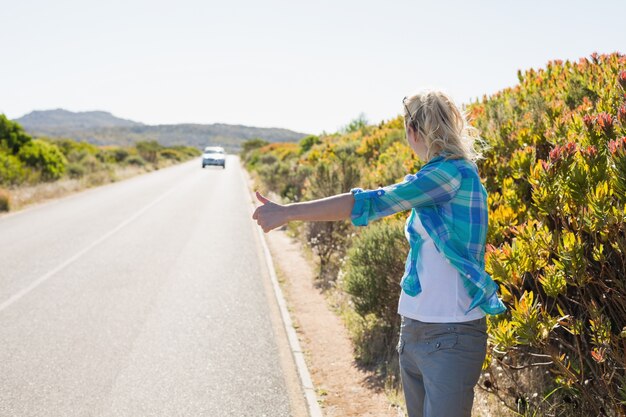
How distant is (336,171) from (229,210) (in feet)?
30.0

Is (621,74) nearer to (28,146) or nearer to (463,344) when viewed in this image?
(463,344)

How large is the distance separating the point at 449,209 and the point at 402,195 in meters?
0.27

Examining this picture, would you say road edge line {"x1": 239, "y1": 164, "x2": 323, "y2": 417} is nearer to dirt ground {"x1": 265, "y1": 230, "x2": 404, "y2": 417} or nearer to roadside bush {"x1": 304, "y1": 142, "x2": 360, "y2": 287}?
dirt ground {"x1": 265, "y1": 230, "x2": 404, "y2": 417}

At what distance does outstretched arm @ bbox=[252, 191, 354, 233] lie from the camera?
7.69ft

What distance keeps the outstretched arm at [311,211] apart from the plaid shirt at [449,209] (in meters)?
0.04

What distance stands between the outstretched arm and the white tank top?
42 cm

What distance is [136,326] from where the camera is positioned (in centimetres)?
726

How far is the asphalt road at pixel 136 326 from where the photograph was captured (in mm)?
5207

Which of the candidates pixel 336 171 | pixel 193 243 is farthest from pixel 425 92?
pixel 193 243

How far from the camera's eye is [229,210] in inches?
820

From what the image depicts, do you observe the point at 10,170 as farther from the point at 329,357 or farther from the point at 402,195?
the point at 402,195

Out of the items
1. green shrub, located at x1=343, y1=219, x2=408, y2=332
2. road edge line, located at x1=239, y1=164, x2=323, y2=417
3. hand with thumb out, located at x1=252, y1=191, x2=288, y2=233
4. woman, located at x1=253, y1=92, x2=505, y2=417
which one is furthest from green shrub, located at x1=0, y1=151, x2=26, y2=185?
woman, located at x1=253, y1=92, x2=505, y2=417

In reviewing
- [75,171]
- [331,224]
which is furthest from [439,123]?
[75,171]

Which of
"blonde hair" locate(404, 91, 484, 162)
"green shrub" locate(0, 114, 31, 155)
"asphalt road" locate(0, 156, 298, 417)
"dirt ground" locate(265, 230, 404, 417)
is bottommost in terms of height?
"dirt ground" locate(265, 230, 404, 417)
